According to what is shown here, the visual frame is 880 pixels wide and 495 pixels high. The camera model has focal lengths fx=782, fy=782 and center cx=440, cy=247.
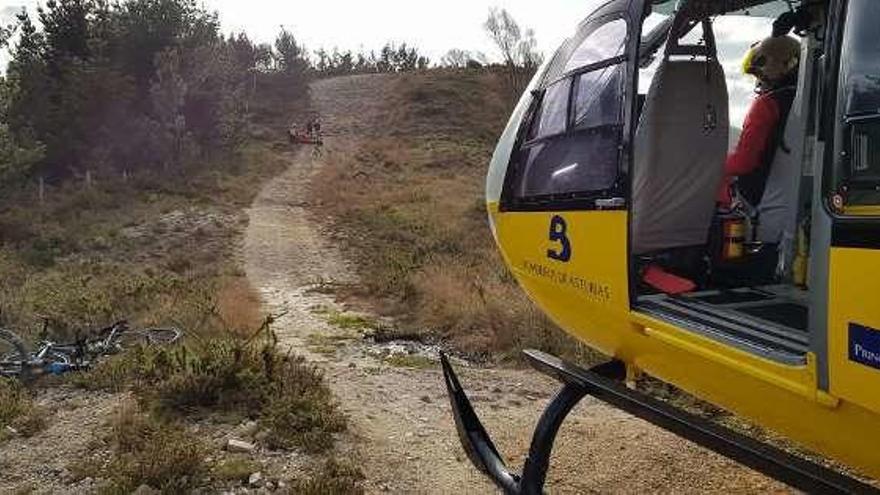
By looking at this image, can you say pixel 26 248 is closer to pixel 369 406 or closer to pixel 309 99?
pixel 369 406

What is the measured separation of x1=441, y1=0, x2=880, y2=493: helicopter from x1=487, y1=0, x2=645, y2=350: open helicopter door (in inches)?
0.4

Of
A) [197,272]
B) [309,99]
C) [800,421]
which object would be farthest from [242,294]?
[309,99]

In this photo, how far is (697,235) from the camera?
4270 millimetres

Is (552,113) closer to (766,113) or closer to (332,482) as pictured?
(766,113)

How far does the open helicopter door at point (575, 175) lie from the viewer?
11.8 ft

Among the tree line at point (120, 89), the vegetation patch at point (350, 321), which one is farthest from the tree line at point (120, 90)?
the vegetation patch at point (350, 321)

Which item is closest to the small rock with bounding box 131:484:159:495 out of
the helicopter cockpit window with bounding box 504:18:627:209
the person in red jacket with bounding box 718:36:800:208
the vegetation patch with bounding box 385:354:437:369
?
the helicopter cockpit window with bounding box 504:18:627:209

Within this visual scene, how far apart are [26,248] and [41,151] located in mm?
3826

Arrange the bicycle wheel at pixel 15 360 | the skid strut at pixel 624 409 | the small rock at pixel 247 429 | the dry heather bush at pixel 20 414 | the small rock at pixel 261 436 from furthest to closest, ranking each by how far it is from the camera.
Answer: the bicycle wheel at pixel 15 360 < the dry heather bush at pixel 20 414 < the small rock at pixel 247 429 < the small rock at pixel 261 436 < the skid strut at pixel 624 409

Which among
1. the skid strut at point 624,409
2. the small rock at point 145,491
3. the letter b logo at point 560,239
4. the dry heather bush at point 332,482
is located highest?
the letter b logo at point 560,239

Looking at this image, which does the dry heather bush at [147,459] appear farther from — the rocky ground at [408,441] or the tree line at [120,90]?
the tree line at [120,90]

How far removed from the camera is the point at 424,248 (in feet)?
59.7

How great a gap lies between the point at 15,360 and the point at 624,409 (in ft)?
22.0

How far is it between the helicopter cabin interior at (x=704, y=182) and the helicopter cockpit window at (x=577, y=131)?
9.2 inches
